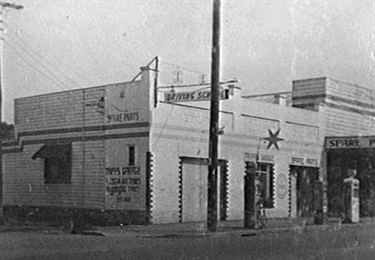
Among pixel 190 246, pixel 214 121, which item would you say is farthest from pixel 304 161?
pixel 190 246

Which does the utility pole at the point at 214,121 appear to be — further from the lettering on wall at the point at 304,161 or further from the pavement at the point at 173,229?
the lettering on wall at the point at 304,161

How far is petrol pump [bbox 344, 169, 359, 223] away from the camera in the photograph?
26.6 meters

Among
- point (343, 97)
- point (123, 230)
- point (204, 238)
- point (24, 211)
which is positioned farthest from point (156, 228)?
point (343, 97)

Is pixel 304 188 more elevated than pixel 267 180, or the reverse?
pixel 267 180

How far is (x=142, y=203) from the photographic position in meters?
25.0

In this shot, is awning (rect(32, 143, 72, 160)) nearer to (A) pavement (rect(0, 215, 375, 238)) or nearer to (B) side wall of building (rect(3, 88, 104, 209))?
(B) side wall of building (rect(3, 88, 104, 209))

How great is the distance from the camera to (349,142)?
105 ft

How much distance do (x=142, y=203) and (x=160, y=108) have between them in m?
3.18

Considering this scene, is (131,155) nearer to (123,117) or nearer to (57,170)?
(123,117)

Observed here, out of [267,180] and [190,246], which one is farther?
[267,180]

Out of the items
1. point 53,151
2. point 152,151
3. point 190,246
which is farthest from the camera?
point 53,151

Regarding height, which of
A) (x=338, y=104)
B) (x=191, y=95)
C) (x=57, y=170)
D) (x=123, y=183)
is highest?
(x=338, y=104)

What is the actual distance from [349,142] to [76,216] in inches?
476

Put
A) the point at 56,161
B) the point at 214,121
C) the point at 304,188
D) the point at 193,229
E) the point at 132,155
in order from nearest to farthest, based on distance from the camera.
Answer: the point at 214,121
the point at 193,229
the point at 132,155
the point at 56,161
the point at 304,188
